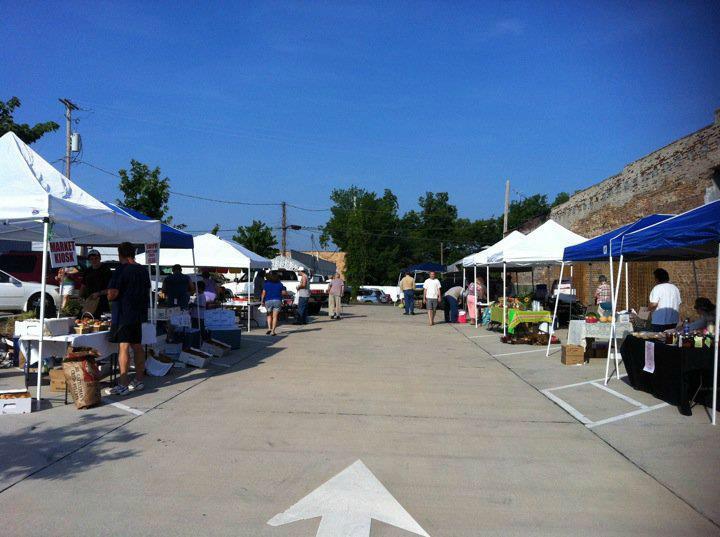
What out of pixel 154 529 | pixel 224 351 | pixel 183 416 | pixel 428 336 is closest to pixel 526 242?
pixel 428 336

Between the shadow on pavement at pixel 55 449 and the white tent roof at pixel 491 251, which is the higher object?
the white tent roof at pixel 491 251

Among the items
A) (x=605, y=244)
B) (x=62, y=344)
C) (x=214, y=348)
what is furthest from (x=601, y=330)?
(x=62, y=344)

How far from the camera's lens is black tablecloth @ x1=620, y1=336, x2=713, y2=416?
7.63m

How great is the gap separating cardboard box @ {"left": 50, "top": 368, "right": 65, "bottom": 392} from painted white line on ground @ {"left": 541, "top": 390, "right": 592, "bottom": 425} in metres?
6.63

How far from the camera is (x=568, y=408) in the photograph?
8.23 metres

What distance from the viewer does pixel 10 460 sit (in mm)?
5508

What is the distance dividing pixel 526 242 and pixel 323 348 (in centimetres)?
603

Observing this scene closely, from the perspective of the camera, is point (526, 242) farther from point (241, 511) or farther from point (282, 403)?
point (241, 511)

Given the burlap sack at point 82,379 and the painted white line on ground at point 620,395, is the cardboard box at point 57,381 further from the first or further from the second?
the painted white line on ground at point 620,395

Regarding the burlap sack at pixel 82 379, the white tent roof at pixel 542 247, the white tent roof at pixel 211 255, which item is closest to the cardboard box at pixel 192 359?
the burlap sack at pixel 82 379

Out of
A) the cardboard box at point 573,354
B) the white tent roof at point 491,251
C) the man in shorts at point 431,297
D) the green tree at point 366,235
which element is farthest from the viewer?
the green tree at point 366,235

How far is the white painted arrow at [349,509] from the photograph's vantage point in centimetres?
431

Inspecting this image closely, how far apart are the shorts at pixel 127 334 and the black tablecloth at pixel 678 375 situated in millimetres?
7013

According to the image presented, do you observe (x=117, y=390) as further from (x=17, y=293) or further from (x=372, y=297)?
(x=372, y=297)
